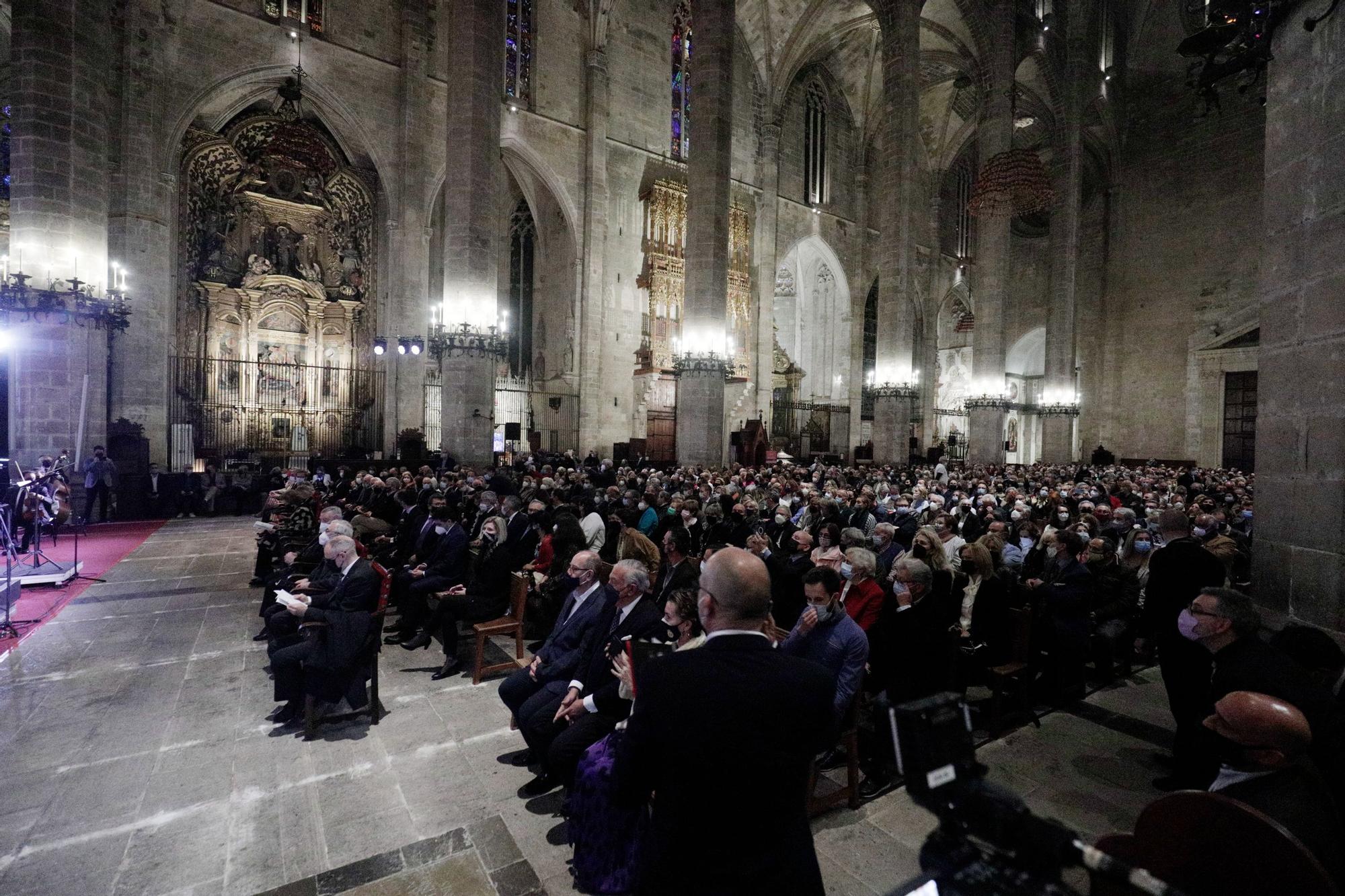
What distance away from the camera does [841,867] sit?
2869 millimetres

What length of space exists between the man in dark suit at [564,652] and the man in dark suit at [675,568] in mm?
578

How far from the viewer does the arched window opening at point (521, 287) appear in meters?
21.4

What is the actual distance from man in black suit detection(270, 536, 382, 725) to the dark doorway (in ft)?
91.9

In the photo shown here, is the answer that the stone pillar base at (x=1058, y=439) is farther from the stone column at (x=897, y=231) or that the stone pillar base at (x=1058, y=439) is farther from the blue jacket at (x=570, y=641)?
the blue jacket at (x=570, y=641)

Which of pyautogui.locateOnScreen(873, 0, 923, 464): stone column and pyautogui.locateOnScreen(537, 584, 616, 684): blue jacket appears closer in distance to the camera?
pyautogui.locateOnScreen(537, 584, 616, 684): blue jacket

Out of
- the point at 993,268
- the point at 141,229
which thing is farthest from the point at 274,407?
the point at 993,268

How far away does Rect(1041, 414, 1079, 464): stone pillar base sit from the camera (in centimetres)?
2397

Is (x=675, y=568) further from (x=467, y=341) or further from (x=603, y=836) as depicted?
(x=467, y=341)

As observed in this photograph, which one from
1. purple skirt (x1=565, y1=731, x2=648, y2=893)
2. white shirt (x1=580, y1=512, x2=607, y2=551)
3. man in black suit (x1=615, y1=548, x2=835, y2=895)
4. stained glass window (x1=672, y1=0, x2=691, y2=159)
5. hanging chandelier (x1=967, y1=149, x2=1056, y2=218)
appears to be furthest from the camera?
stained glass window (x1=672, y1=0, x2=691, y2=159)

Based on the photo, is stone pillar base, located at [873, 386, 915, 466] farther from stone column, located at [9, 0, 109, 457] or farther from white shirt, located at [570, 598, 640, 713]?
stone column, located at [9, 0, 109, 457]

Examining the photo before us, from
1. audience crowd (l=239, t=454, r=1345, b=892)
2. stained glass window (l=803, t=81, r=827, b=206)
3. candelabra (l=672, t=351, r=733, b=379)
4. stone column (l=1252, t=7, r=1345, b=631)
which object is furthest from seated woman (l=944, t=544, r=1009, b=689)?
stained glass window (l=803, t=81, r=827, b=206)

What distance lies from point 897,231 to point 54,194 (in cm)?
2037

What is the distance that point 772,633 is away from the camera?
356 cm

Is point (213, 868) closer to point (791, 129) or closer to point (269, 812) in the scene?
point (269, 812)
